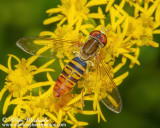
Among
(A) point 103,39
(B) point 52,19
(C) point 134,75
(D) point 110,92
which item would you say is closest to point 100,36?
(A) point 103,39

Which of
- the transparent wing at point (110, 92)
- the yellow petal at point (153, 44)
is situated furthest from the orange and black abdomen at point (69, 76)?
the yellow petal at point (153, 44)

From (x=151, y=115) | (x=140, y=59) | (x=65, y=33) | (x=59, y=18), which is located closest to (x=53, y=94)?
(x=65, y=33)

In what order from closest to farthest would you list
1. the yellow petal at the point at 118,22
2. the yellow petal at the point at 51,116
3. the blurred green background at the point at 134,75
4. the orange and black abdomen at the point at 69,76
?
the orange and black abdomen at the point at 69,76 → the yellow petal at the point at 51,116 → the yellow petal at the point at 118,22 → the blurred green background at the point at 134,75

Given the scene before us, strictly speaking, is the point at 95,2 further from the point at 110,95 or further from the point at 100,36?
the point at 110,95

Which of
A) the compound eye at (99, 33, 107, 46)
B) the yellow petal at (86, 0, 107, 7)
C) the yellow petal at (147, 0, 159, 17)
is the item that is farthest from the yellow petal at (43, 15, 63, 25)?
the yellow petal at (147, 0, 159, 17)

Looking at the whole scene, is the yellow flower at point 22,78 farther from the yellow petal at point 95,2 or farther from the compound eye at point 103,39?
the yellow petal at point 95,2

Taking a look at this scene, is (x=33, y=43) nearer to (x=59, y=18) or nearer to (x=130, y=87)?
(x=59, y=18)

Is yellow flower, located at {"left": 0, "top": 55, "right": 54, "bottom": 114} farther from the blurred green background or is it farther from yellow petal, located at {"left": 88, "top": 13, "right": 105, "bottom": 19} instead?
yellow petal, located at {"left": 88, "top": 13, "right": 105, "bottom": 19}
